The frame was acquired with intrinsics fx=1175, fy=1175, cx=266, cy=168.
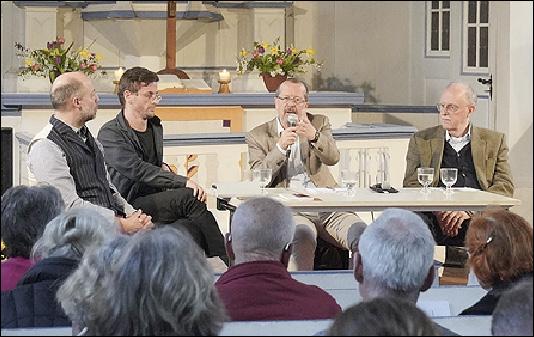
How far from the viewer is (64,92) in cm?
478

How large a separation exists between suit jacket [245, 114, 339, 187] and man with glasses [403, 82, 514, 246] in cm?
41

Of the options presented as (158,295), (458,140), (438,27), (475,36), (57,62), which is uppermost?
(438,27)

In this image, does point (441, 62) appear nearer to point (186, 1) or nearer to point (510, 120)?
point (510, 120)

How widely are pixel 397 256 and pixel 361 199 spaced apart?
197 cm

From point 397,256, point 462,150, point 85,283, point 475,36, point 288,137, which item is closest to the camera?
point 85,283

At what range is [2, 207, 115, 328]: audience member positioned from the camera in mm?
2945

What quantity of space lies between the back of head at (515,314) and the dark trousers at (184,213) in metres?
3.24

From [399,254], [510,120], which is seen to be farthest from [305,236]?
[510,120]

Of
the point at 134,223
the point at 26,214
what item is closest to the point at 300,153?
the point at 134,223

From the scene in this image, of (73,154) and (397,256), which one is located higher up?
(73,154)

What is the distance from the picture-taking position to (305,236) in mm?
5051

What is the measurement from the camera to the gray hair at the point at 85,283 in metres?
2.63

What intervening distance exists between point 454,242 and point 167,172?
53.2 inches

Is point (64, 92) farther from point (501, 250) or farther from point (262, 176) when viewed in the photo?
point (501, 250)
